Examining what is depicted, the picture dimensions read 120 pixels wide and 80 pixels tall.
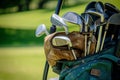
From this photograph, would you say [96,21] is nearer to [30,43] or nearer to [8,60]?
[30,43]

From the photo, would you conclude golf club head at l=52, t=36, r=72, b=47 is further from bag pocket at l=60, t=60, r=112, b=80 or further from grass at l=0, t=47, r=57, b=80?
grass at l=0, t=47, r=57, b=80

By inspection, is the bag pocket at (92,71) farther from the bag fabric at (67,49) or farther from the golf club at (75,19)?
the golf club at (75,19)

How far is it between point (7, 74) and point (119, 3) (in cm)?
106

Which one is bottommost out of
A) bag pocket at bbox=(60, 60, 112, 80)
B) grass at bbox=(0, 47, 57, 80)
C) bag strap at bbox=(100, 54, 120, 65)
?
grass at bbox=(0, 47, 57, 80)

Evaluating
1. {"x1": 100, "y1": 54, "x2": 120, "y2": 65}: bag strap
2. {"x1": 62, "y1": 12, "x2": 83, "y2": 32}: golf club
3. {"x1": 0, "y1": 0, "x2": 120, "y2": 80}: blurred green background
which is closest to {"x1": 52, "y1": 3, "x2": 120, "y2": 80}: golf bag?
{"x1": 100, "y1": 54, "x2": 120, "y2": 65}: bag strap

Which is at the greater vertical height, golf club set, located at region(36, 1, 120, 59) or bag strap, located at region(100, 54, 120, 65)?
golf club set, located at region(36, 1, 120, 59)

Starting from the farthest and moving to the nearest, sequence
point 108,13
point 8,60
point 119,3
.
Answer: point 8,60 → point 119,3 → point 108,13

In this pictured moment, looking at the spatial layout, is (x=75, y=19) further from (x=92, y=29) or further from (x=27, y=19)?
(x=27, y=19)

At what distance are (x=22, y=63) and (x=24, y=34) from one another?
234 mm

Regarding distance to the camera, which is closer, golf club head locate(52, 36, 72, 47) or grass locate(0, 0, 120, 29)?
golf club head locate(52, 36, 72, 47)

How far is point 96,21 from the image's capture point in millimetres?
1316

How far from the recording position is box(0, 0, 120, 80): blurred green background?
2.10 m

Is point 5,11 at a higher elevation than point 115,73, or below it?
higher

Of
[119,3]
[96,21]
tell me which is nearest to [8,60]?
[119,3]
